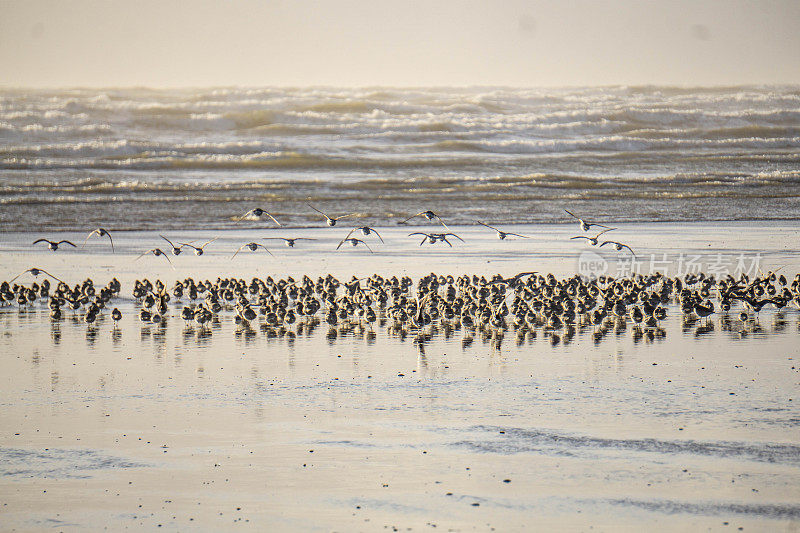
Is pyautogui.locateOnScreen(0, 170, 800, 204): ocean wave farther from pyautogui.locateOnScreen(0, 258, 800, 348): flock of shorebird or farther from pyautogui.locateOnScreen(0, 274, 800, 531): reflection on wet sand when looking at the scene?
pyautogui.locateOnScreen(0, 274, 800, 531): reflection on wet sand

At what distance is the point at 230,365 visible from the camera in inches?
429

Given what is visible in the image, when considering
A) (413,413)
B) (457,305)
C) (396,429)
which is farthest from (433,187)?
(396,429)

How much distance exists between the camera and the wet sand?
6285 millimetres

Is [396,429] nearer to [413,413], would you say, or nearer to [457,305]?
[413,413]

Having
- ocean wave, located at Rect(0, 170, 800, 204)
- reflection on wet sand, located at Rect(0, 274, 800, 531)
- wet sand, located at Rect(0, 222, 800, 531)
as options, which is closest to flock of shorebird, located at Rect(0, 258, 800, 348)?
reflection on wet sand, located at Rect(0, 274, 800, 531)

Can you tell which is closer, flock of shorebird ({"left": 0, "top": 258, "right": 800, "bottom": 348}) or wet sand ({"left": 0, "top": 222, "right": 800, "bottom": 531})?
wet sand ({"left": 0, "top": 222, "right": 800, "bottom": 531})

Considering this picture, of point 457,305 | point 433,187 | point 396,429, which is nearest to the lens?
point 396,429

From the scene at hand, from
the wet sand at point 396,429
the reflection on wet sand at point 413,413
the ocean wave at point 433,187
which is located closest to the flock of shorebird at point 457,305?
the reflection on wet sand at point 413,413

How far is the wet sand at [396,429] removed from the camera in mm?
6285

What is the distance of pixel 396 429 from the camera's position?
8.05 metres

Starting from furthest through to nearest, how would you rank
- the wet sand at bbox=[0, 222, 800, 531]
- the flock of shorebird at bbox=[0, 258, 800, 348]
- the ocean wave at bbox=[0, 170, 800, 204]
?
the ocean wave at bbox=[0, 170, 800, 204] → the flock of shorebird at bbox=[0, 258, 800, 348] → the wet sand at bbox=[0, 222, 800, 531]

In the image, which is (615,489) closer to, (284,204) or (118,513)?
(118,513)

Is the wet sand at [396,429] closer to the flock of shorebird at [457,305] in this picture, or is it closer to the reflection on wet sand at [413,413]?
the reflection on wet sand at [413,413]

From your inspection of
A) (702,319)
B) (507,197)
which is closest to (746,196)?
(507,197)
